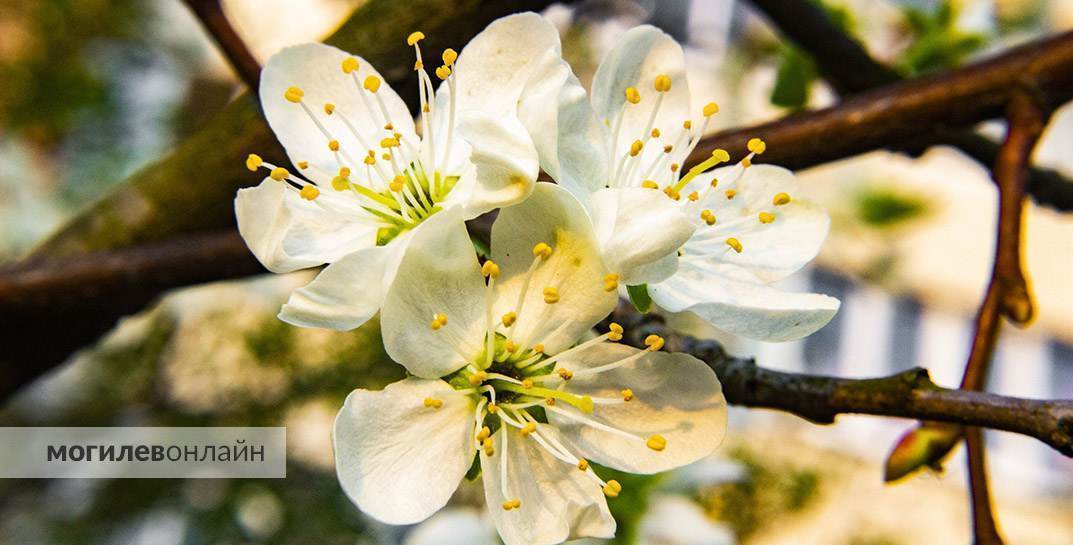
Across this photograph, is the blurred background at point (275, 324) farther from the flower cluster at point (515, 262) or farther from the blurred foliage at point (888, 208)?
the flower cluster at point (515, 262)

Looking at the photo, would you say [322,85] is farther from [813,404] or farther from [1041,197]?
[1041,197]

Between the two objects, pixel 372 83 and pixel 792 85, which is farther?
pixel 792 85

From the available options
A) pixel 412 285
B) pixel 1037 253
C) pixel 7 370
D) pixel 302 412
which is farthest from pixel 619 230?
pixel 1037 253

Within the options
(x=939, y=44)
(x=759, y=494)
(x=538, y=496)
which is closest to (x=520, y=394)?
(x=538, y=496)

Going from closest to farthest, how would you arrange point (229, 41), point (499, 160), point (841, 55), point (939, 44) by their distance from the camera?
point (499, 160), point (229, 41), point (841, 55), point (939, 44)

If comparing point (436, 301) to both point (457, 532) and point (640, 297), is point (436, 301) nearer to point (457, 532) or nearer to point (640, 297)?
point (640, 297)

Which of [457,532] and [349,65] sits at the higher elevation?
[349,65]

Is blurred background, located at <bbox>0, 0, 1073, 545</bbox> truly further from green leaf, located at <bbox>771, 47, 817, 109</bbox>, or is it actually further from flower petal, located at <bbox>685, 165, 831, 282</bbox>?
flower petal, located at <bbox>685, 165, 831, 282</bbox>
